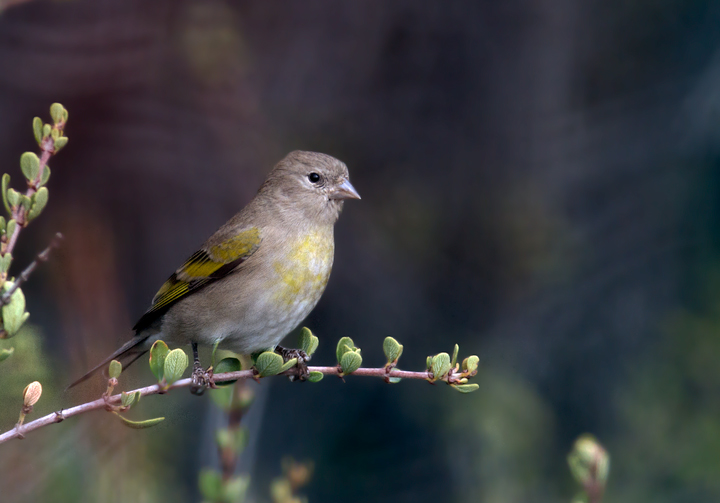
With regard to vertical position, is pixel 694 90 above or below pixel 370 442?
above

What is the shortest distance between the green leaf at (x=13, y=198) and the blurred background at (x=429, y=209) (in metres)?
0.88

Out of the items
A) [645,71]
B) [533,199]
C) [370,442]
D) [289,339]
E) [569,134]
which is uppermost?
[645,71]

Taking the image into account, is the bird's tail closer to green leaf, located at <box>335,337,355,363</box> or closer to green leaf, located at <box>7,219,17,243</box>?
green leaf, located at <box>335,337,355,363</box>

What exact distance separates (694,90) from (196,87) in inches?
63.4

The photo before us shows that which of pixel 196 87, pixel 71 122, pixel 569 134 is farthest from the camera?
pixel 569 134

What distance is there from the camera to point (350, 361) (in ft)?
2.58

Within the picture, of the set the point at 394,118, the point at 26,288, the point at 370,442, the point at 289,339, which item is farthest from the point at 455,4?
the point at 26,288

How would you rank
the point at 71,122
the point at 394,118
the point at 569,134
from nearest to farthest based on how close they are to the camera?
the point at 71,122, the point at 394,118, the point at 569,134

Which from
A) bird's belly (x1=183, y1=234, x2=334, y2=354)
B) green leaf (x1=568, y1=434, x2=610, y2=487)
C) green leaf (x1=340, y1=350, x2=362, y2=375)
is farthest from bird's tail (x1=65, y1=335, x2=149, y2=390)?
green leaf (x1=568, y1=434, x2=610, y2=487)

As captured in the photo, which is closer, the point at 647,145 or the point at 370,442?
the point at 370,442

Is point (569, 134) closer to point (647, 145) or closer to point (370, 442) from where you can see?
point (647, 145)

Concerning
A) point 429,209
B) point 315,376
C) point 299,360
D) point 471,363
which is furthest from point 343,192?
point 429,209

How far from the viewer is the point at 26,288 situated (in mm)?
1603

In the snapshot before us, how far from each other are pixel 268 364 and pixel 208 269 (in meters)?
0.49
